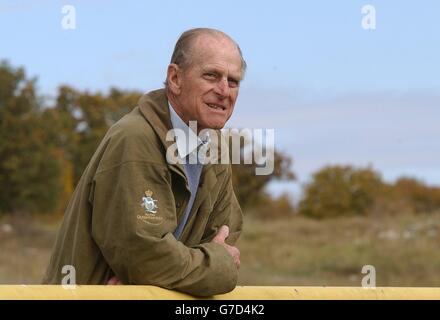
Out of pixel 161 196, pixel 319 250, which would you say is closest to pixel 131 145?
pixel 161 196

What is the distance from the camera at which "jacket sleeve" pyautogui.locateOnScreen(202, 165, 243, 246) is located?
3900 millimetres

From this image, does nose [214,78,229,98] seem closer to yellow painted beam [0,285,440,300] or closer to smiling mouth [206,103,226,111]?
smiling mouth [206,103,226,111]

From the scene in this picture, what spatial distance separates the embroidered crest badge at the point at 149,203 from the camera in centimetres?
335

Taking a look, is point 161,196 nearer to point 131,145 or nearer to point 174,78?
point 131,145

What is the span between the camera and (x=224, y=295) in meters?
3.35

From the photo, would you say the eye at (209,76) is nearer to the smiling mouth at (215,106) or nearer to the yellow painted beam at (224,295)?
the smiling mouth at (215,106)

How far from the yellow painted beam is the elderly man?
0.11 m

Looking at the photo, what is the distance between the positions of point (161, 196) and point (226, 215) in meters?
0.57

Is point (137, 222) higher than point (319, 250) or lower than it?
higher

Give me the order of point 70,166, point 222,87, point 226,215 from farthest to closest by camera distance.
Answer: point 70,166 → point 226,215 → point 222,87

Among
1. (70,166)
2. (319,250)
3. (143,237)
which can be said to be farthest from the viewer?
(70,166)

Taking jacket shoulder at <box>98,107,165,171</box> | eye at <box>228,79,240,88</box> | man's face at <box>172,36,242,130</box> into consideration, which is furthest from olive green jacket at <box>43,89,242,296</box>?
eye at <box>228,79,240,88</box>

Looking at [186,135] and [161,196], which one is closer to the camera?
[161,196]
